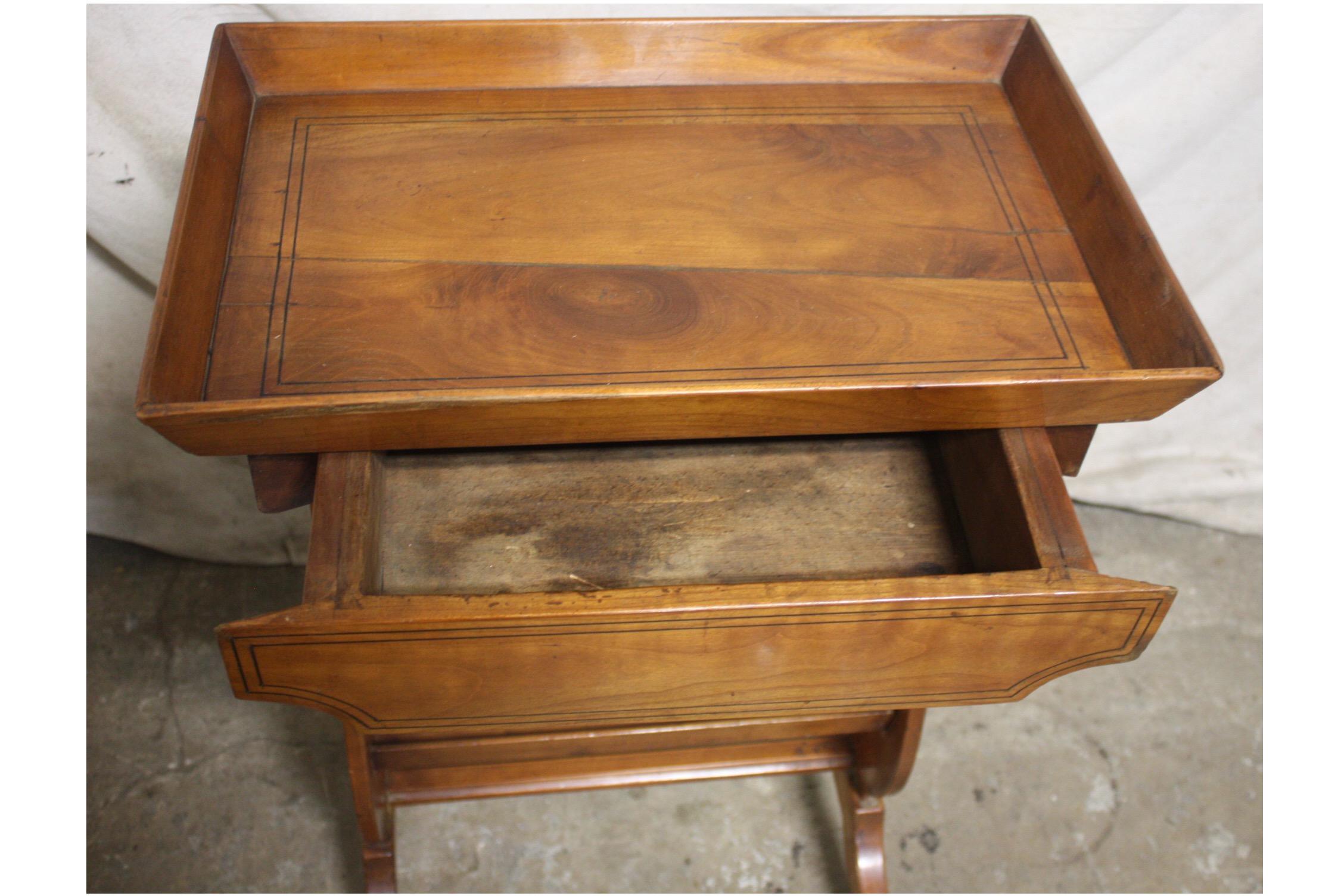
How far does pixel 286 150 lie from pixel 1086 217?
2.82 feet

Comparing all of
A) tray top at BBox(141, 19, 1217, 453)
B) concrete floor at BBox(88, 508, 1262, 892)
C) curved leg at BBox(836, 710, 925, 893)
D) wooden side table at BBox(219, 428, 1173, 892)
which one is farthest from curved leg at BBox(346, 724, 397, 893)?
curved leg at BBox(836, 710, 925, 893)

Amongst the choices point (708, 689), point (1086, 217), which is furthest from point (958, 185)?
point (708, 689)

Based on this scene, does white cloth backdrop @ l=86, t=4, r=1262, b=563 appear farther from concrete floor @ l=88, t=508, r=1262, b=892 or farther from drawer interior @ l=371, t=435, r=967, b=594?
drawer interior @ l=371, t=435, r=967, b=594

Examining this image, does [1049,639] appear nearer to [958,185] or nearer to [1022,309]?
[1022,309]

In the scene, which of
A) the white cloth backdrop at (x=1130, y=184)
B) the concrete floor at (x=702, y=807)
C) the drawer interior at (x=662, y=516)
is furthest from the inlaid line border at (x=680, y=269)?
the concrete floor at (x=702, y=807)

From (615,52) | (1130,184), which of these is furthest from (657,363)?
(1130,184)

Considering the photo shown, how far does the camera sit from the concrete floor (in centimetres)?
153

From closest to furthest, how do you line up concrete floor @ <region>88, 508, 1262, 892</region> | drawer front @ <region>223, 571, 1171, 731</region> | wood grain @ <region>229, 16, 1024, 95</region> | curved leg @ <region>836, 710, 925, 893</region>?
drawer front @ <region>223, 571, 1171, 731</region>, wood grain @ <region>229, 16, 1024, 95</region>, curved leg @ <region>836, 710, 925, 893</region>, concrete floor @ <region>88, 508, 1262, 892</region>

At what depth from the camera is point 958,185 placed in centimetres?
114

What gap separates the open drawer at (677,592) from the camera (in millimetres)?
829

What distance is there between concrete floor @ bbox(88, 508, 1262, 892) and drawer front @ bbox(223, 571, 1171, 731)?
733 millimetres

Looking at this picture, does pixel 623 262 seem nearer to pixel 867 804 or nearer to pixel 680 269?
pixel 680 269

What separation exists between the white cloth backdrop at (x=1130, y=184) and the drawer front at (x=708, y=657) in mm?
924

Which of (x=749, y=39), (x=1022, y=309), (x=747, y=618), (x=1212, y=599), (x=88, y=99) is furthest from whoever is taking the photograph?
(x=1212, y=599)
